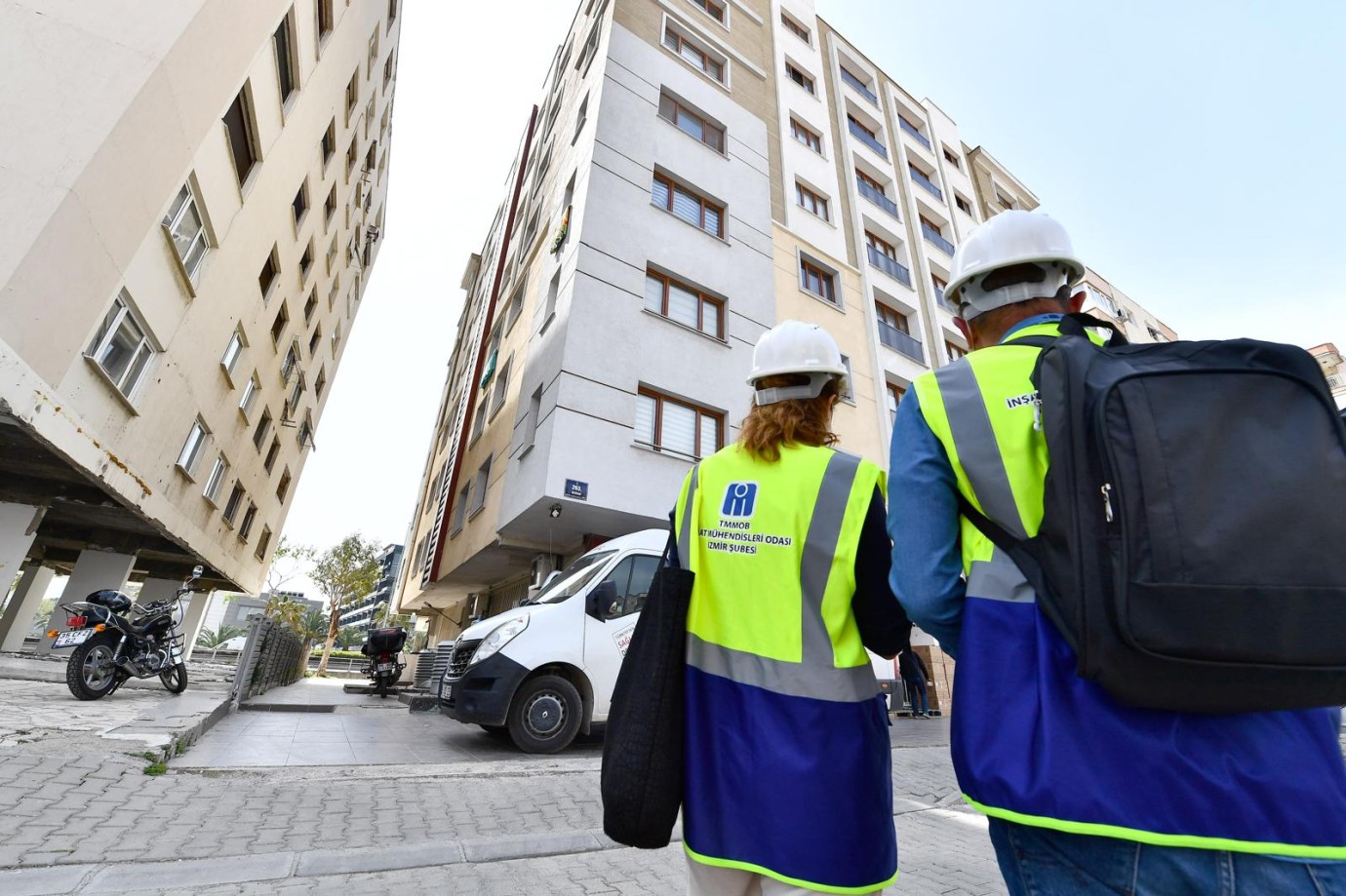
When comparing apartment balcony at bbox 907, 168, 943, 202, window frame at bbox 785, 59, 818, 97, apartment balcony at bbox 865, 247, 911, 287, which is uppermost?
window frame at bbox 785, 59, 818, 97

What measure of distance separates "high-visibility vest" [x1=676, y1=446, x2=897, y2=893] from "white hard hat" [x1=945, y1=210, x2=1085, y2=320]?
1.87 feet

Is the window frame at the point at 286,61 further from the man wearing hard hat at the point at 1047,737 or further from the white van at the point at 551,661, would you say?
the man wearing hard hat at the point at 1047,737

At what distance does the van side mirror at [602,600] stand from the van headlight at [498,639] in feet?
2.40

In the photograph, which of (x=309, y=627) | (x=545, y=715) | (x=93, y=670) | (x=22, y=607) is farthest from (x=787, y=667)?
(x=309, y=627)

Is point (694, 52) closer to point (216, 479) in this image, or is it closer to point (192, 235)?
point (192, 235)

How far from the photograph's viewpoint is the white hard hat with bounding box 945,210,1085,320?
159 centimetres

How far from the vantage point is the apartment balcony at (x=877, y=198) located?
21.1 meters

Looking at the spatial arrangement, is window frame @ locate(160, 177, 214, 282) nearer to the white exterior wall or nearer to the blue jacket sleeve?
the white exterior wall

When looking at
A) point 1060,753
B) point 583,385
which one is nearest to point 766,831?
point 1060,753

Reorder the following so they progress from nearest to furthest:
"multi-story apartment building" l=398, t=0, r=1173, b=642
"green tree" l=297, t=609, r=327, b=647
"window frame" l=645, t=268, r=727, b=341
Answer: "multi-story apartment building" l=398, t=0, r=1173, b=642 → "window frame" l=645, t=268, r=727, b=341 → "green tree" l=297, t=609, r=327, b=647

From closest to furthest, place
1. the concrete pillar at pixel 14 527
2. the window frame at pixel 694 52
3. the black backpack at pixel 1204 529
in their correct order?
the black backpack at pixel 1204 529 → the concrete pillar at pixel 14 527 → the window frame at pixel 694 52

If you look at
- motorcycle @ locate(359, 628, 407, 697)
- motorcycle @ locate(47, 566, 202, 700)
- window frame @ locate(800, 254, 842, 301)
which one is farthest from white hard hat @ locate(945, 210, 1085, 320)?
motorcycle @ locate(359, 628, 407, 697)

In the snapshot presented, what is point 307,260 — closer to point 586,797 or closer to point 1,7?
point 1,7

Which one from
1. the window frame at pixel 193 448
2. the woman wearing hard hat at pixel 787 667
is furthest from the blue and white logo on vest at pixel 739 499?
the window frame at pixel 193 448
